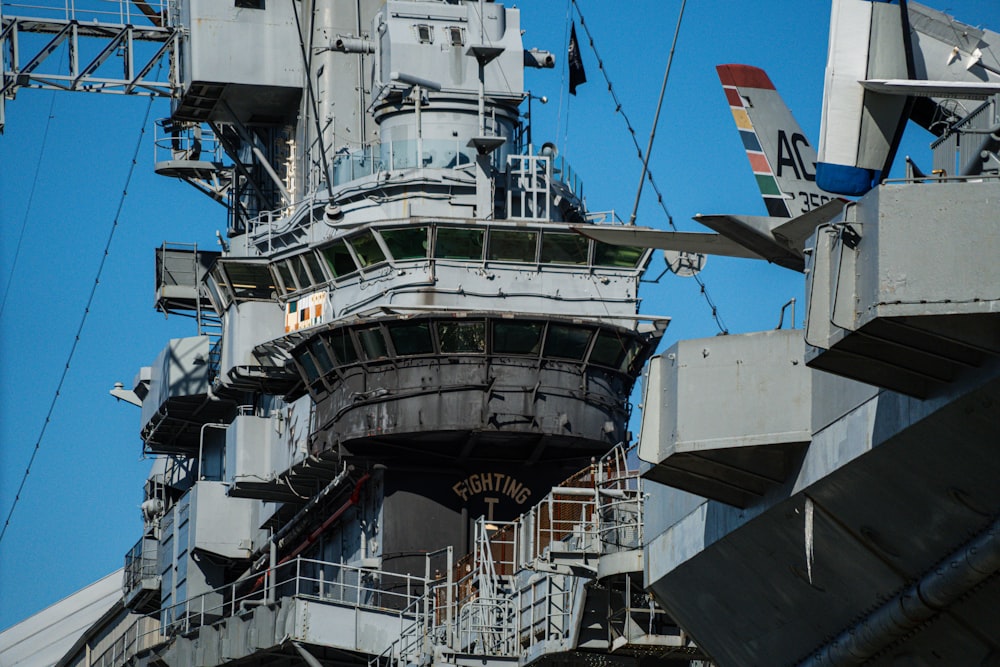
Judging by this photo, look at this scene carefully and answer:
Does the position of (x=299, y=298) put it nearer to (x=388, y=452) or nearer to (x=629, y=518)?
(x=388, y=452)

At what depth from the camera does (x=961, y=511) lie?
15.9m

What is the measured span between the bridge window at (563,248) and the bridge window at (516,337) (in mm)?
1854

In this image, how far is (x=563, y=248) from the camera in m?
41.3

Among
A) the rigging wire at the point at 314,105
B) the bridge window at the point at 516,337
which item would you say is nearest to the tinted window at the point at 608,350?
the bridge window at the point at 516,337

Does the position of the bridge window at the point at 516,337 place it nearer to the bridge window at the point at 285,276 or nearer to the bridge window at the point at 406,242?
the bridge window at the point at 406,242

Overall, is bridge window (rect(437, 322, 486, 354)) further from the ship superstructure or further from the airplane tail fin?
the airplane tail fin

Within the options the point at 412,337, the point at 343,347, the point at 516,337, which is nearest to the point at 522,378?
the point at 516,337

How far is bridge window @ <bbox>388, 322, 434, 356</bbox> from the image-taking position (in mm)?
40219

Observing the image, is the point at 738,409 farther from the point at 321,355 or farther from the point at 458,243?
the point at 321,355

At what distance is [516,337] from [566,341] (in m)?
1.12

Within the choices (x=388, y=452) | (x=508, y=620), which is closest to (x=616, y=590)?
(x=508, y=620)

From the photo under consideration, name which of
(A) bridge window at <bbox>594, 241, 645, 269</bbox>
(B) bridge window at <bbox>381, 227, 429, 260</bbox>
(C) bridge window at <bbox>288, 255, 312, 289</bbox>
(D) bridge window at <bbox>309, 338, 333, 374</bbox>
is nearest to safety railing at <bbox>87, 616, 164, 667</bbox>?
(C) bridge window at <bbox>288, 255, 312, 289</bbox>

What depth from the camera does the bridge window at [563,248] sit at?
1614 inches

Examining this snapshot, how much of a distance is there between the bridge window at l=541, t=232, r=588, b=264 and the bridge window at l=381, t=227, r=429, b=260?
264cm
